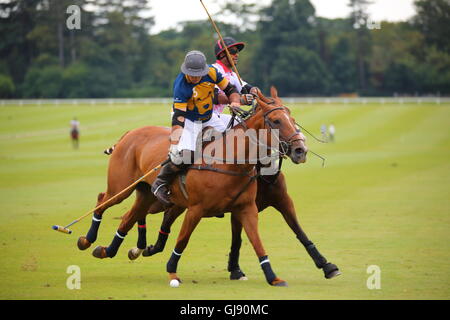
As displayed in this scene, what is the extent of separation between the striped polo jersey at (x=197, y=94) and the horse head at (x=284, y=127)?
81 centimetres

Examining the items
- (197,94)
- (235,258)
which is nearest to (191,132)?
(197,94)

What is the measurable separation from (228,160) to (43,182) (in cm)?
1823

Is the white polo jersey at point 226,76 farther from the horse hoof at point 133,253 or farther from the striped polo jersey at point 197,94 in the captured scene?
the horse hoof at point 133,253

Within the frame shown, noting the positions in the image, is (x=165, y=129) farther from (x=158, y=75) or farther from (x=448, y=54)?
(x=448, y=54)

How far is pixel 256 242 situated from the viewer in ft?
34.2

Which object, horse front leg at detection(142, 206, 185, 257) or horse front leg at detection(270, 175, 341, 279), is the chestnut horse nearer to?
horse front leg at detection(270, 175, 341, 279)

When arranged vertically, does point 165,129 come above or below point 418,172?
above

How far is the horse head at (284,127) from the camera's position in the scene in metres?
9.98

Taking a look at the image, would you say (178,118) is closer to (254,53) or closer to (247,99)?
(247,99)

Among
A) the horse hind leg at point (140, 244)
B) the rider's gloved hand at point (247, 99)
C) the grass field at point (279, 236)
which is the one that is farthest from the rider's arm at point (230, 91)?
the horse hind leg at point (140, 244)

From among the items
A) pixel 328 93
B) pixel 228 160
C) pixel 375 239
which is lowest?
pixel 328 93

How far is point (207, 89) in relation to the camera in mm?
11039

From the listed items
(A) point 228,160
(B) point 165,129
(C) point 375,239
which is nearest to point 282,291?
(A) point 228,160

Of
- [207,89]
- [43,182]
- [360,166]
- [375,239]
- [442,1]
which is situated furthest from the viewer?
[442,1]
